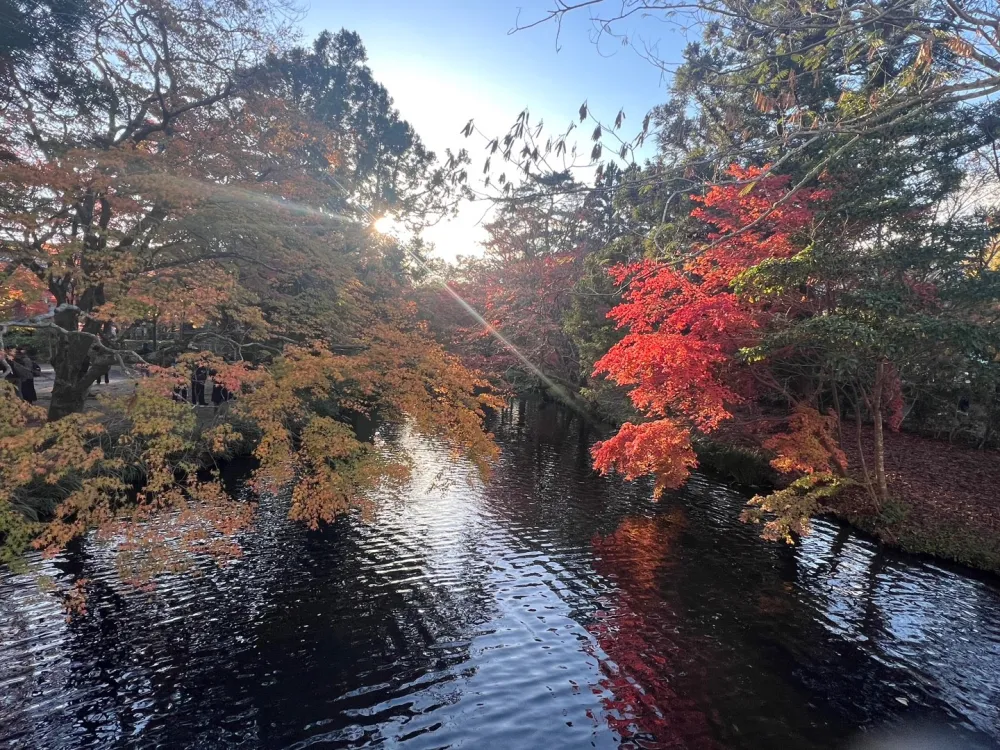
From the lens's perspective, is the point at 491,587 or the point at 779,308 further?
the point at 779,308

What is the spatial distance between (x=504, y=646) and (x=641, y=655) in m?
2.27

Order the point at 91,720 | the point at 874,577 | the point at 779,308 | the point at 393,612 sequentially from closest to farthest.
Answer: the point at 91,720
the point at 393,612
the point at 874,577
the point at 779,308

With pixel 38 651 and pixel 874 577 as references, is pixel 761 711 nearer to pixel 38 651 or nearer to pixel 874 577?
pixel 874 577

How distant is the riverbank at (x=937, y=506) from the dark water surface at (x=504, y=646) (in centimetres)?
67

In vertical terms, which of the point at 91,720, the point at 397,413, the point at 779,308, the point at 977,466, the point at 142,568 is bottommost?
the point at 91,720

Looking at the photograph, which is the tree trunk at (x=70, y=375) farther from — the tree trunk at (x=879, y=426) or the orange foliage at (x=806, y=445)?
the tree trunk at (x=879, y=426)

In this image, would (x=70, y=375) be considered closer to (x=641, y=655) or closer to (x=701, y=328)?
(x=641, y=655)

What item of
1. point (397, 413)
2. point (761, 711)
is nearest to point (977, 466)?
point (761, 711)

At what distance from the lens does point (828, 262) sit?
10711 millimetres

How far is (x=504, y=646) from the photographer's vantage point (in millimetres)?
8953

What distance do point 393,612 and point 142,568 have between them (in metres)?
4.78

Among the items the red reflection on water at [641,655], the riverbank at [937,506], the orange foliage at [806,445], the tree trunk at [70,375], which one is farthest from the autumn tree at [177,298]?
the riverbank at [937,506]

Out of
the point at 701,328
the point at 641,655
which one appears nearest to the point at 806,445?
the point at 701,328

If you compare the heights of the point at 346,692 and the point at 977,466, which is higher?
the point at 977,466
